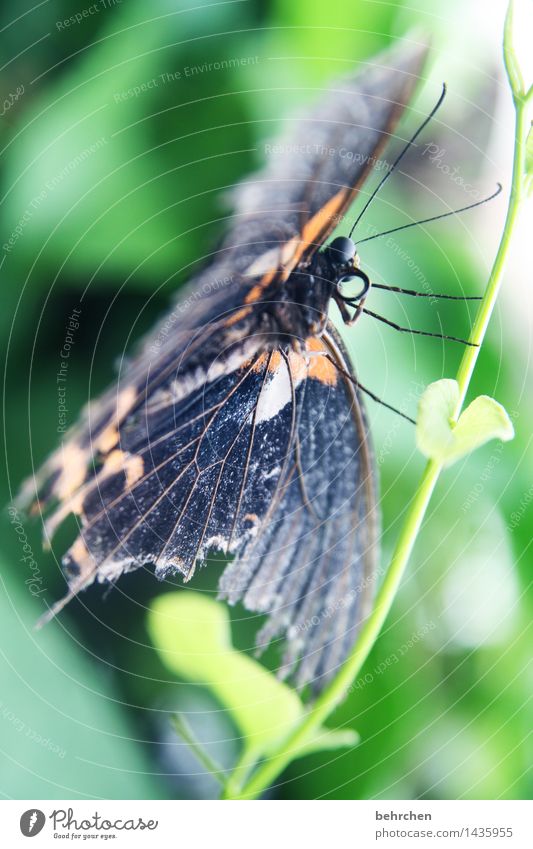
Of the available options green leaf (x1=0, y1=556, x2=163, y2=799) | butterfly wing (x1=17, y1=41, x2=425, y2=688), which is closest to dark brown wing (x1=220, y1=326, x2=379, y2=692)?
butterfly wing (x1=17, y1=41, x2=425, y2=688)

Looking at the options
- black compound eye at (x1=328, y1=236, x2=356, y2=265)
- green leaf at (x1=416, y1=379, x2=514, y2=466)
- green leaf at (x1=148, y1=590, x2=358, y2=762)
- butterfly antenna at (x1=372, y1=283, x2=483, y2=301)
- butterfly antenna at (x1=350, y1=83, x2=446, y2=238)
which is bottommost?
green leaf at (x1=148, y1=590, x2=358, y2=762)

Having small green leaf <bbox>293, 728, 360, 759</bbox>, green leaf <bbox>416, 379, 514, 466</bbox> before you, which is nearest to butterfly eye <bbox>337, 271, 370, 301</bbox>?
green leaf <bbox>416, 379, 514, 466</bbox>

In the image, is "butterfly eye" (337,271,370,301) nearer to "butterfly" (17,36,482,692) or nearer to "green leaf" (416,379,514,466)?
"butterfly" (17,36,482,692)

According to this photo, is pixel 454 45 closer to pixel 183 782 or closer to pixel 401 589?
pixel 401 589

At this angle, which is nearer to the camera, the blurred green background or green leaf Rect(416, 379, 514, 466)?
green leaf Rect(416, 379, 514, 466)

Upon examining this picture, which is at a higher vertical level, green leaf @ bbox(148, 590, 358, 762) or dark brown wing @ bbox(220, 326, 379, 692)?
dark brown wing @ bbox(220, 326, 379, 692)

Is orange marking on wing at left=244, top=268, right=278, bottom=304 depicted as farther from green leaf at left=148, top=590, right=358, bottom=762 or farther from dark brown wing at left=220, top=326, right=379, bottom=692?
green leaf at left=148, top=590, right=358, bottom=762
